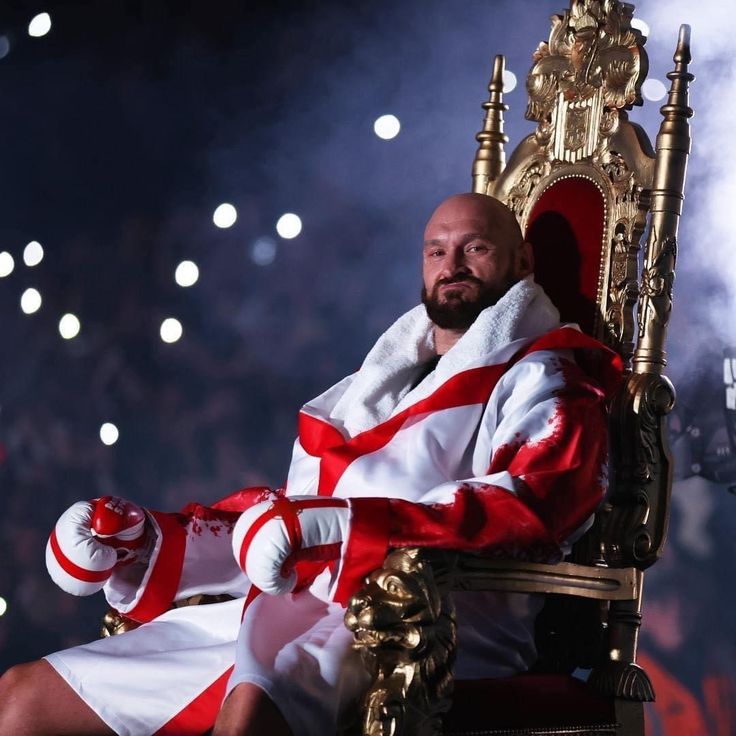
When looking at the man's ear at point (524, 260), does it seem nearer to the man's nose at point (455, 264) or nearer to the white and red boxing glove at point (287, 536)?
the man's nose at point (455, 264)

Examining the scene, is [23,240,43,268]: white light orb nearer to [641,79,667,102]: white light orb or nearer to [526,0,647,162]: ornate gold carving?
[641,79,667,102]: white light orb

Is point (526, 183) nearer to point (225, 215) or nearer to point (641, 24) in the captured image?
point (641, 24)

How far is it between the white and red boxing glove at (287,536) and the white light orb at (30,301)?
2.98 m

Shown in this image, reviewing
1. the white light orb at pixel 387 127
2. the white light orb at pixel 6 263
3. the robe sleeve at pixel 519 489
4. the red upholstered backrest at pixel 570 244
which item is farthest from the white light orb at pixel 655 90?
the white light orb at pixel 6 263

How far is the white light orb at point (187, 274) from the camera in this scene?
14.4ft

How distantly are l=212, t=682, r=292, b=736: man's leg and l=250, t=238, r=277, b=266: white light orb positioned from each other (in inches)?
108

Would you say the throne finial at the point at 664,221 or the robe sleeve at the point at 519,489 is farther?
the throne finial at the point at 664,221

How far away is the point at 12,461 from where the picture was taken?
4.52 metres

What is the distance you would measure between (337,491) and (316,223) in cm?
222

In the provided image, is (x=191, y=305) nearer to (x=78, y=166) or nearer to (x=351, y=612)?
(x=78, y=166)

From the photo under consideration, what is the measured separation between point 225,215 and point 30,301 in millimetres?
804

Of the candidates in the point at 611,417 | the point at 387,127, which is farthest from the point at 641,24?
the point at 611,417

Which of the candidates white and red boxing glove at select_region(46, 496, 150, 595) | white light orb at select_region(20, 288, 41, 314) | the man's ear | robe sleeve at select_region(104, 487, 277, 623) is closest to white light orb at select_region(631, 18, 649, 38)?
the man's ear

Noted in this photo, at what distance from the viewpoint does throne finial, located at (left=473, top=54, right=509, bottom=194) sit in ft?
9.06
